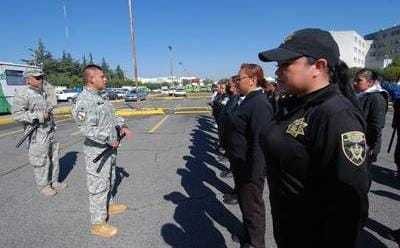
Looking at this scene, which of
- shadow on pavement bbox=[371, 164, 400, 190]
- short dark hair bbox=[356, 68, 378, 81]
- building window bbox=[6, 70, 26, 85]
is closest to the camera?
short dark hair bbox=[356, 68, 378, 81]

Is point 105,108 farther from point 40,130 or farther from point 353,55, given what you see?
point 353,55

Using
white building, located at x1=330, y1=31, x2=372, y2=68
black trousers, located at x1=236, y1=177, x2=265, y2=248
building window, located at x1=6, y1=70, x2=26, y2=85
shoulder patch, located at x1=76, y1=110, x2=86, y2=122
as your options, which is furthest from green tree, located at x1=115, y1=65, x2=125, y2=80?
black trousers, located at x1=236, y1=177, x2=265, y2=248

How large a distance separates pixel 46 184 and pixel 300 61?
5583mm

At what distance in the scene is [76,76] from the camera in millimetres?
81250

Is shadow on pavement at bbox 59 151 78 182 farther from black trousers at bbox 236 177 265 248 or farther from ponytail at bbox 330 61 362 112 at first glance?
ponytail at bbox 330 61 362 112

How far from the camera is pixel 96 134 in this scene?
446 centimetres

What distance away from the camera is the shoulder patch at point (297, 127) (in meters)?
1.80

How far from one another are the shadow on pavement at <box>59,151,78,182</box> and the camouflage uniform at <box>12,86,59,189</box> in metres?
1.01

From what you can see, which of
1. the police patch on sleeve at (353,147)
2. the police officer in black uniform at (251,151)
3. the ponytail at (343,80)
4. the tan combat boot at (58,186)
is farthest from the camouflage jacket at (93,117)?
the police patch on sleeve at (353,147)

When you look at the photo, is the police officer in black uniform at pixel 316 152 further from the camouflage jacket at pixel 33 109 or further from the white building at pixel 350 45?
the white building at pixel 350 45

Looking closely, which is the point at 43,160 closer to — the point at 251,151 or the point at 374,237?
the point at 251,151

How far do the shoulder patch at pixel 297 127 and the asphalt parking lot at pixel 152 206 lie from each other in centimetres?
266

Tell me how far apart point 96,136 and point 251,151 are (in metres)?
1.82

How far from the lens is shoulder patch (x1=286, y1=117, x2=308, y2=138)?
180cm
